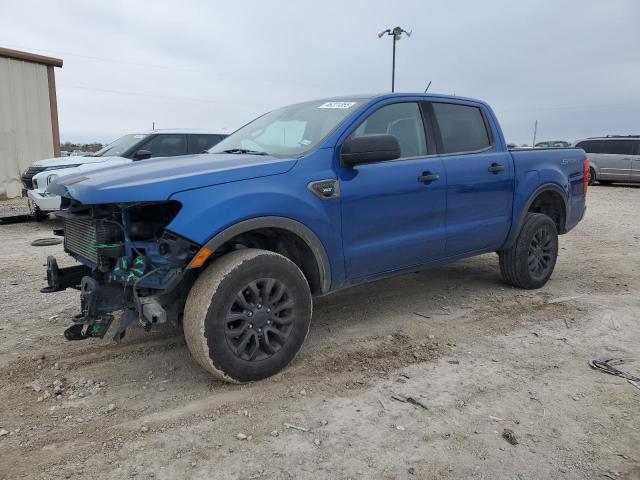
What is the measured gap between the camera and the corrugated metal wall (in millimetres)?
13727

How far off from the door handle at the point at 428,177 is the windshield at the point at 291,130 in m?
0.75

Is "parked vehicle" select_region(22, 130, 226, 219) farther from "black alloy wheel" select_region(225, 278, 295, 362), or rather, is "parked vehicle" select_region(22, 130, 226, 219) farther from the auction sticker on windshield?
"black alloy wheel" select_region(225, 278, 295, 362)

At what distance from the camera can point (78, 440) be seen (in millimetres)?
2609

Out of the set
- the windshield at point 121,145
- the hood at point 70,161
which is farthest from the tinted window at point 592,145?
the hood at point 70,161

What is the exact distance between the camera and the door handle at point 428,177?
3.98 m

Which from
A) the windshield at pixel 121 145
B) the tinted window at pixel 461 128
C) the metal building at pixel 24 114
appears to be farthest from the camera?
the metal building at pixel 24 114

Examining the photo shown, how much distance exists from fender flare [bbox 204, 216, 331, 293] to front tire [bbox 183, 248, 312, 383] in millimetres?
165

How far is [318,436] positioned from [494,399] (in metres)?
1.11

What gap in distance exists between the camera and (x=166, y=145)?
9.57 m

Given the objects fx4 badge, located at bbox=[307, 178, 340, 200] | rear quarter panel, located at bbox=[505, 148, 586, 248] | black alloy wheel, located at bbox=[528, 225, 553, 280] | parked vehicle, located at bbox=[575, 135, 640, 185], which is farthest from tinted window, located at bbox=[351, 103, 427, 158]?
parked vehicle, located at bbox=[575, 135, 640, 185]

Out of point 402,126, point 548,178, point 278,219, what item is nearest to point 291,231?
point 278,219

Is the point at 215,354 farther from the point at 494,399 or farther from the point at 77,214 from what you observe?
the point at 494,399

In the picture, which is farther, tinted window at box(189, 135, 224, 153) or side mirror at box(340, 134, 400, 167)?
tinted window at box(189, 135, 224, 153)

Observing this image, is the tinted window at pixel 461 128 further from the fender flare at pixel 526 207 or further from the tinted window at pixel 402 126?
the fender flare at pixel 526 207
